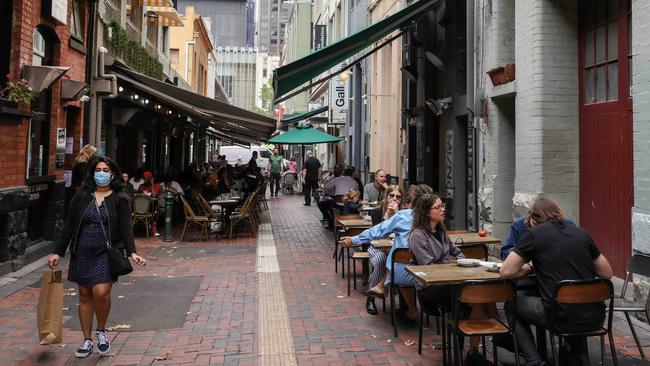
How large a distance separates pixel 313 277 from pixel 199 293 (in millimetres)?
1736

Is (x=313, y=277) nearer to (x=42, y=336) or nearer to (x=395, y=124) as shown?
(x=42, y=336)

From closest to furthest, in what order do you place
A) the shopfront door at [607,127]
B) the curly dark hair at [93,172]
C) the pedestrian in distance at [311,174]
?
the curly dark hair at [93,172] < the shopfront door at [607,127] < the pedestrian in distance at [311,174]

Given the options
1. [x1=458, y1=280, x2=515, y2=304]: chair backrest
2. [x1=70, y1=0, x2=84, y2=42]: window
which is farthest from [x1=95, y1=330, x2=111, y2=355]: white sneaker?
[x1=70, y1=0, x2=84, y2=42]: window

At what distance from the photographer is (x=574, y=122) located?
748 centimetres

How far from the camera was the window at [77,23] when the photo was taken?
10188mm

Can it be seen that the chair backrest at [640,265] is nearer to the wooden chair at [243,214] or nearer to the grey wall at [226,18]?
the wooden chair at [243,214]

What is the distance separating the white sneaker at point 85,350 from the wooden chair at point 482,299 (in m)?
3.02

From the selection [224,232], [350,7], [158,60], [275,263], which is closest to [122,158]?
[158,60]

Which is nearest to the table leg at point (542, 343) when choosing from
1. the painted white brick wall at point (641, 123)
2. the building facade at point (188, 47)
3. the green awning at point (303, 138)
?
the painted white brick wall at point (641, 123)

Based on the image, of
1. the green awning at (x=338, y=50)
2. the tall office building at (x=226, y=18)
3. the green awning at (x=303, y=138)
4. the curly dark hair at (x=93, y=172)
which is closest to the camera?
the curly dark hair at (x=93, y=172)

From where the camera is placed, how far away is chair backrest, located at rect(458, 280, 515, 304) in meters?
3.91

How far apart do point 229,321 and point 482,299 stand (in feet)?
9.29

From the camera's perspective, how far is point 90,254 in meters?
4.59

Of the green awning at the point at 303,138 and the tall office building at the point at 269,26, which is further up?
the tall office building at the point at 269,26
